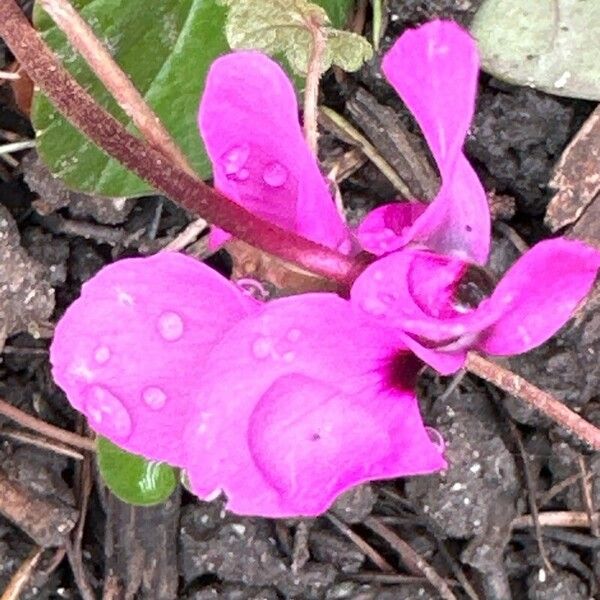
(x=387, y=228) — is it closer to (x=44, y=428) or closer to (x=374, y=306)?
(x=374, y=306)

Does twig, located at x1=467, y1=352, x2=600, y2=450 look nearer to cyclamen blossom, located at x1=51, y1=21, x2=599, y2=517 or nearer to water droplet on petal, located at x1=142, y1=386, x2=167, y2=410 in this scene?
cyclamen blossom, located at x1=51, y1=21, x2=599, y2=517

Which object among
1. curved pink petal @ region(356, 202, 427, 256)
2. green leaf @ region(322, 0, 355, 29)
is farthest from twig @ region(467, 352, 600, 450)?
green leaf @ region(322, 0, 355, 29)

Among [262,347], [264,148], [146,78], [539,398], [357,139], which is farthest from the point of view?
[357,139]

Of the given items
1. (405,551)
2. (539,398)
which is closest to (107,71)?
(539,398)

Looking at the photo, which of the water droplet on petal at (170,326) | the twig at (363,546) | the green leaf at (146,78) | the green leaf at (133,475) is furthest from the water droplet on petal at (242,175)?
the twig at (363,546)

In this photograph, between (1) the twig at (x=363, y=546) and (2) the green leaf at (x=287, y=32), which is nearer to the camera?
(2) the green leaf at (x=287, y=32)

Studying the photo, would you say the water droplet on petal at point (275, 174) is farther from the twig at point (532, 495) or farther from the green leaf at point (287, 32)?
the twig at point (532, 495)

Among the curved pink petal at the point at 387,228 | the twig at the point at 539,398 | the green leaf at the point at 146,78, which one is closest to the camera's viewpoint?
the curved pink petal at the point at 387,228
